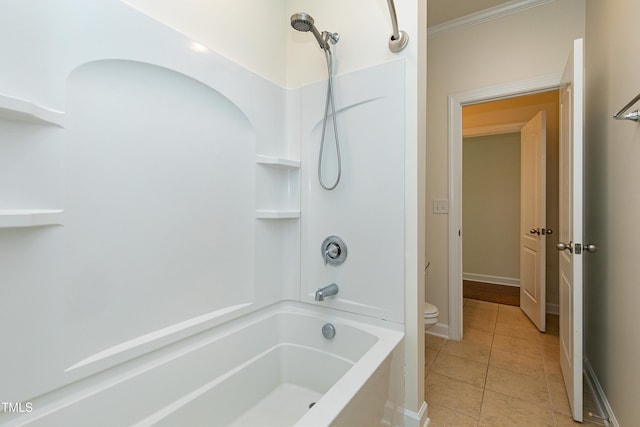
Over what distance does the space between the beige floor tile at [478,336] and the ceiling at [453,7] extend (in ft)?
9.10

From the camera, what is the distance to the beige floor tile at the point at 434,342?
7.65 ft

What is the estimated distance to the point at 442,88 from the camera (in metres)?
2.52

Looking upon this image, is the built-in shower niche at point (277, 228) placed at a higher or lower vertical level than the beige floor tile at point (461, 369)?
higher

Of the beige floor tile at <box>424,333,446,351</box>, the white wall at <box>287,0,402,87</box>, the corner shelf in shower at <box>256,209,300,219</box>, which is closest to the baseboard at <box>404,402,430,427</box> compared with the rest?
the beige floor tile at <box>424,333,446,351</box>

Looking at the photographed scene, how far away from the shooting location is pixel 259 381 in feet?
4.79

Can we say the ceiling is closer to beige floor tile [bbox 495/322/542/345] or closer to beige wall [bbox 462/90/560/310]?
beige wall [bbox 462/90/560/310]

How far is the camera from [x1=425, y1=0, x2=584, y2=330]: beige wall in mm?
2084

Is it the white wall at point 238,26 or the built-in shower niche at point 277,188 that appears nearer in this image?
the white wall at point 238,26

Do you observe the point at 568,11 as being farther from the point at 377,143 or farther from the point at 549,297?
the point at 549,297

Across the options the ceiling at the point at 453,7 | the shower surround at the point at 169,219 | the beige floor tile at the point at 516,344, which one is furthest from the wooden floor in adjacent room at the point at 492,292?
the ceiling at the point at 453,7

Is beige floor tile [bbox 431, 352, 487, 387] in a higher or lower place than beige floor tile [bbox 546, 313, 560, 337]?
lower

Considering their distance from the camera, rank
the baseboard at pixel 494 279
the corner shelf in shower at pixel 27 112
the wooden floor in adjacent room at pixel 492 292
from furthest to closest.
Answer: the baseboard at pixel 494 279 < the wooden floor in adjacent room at pixel 492 292 < the corner shelf in shower at pixel 27 112

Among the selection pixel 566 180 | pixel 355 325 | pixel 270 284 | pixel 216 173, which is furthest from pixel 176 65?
pixel 566 180

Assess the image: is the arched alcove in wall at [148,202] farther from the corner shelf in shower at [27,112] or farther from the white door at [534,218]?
the white door at [534,218]
